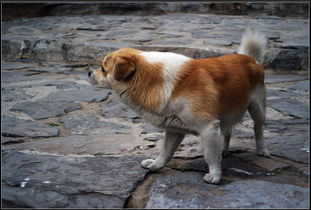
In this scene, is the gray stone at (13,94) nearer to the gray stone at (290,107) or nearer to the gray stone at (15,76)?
the gray stone at (15,76)

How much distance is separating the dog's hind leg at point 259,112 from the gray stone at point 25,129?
6.26 feet

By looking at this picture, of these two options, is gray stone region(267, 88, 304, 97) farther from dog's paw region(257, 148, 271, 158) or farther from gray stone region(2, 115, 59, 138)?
gray stone region(2, 115, 59, 138)

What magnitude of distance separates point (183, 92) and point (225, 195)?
72 centimetres

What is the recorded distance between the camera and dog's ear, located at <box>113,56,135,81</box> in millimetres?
2752

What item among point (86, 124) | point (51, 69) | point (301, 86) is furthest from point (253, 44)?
point (51, 69)

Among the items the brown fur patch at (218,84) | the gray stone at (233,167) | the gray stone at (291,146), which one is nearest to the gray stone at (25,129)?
the gray stone at (233,167)

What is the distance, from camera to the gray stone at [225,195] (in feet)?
7.59

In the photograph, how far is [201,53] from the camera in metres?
6.29

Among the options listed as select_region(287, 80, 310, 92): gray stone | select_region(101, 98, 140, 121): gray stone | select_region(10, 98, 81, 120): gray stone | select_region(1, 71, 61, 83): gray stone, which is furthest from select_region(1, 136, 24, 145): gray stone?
select_region(287, 80, 310, 92): gray stone

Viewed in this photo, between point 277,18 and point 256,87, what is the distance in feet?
23.6

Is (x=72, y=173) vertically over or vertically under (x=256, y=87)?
under

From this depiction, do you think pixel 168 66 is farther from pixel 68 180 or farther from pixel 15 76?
pixel 15 76

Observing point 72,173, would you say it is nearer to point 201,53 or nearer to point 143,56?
point 143,56

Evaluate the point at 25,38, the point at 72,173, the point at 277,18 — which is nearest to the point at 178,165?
the point at 72,173
